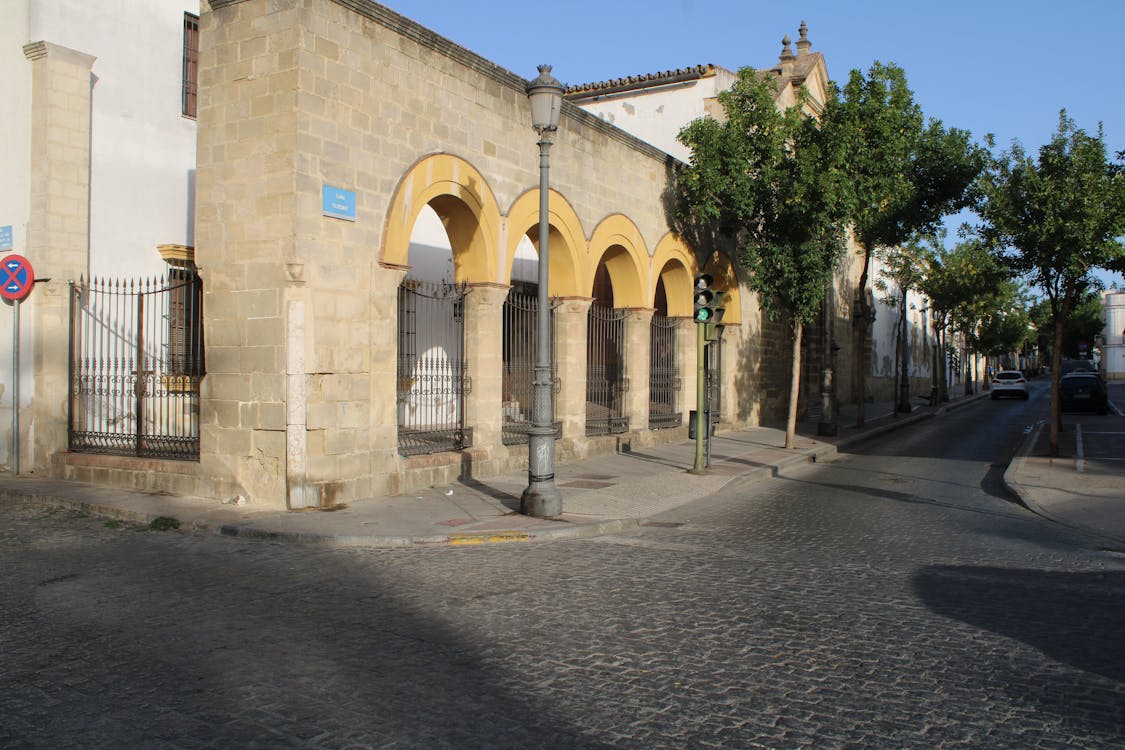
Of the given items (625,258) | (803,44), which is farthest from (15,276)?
(803,44)

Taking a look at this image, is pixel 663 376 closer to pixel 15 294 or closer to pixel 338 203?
pixel 338 203

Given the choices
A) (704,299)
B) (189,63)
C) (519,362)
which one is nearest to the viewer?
(704,299)

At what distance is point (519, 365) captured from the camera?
51.3ft

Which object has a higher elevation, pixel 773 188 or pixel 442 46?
pixel 442 46

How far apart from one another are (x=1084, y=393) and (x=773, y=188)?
19.8m

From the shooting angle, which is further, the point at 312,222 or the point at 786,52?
the point at 786,52

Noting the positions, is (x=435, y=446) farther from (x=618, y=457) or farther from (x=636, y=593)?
(x=636, y=593)

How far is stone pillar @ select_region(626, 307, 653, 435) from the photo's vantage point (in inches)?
693

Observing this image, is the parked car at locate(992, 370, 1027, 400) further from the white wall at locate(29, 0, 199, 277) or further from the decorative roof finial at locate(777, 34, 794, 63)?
the white wall at locate(29, 0, 199, 277)

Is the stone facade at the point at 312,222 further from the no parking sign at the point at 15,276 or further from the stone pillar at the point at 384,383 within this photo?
the no parking sign at the point at 15,276

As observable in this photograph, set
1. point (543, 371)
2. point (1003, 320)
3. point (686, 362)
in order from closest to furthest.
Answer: point (543, 371)
point (686, 362)
point (1003, 320)

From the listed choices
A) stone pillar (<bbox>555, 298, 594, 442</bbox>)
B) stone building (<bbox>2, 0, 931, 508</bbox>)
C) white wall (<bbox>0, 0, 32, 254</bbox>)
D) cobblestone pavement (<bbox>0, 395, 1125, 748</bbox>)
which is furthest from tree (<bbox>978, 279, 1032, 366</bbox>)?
white wall (<bbox>0, 0, 32, 254</bbox>)

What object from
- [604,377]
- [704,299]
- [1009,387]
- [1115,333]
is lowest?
[1009,387]

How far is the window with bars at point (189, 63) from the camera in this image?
45.4ft
